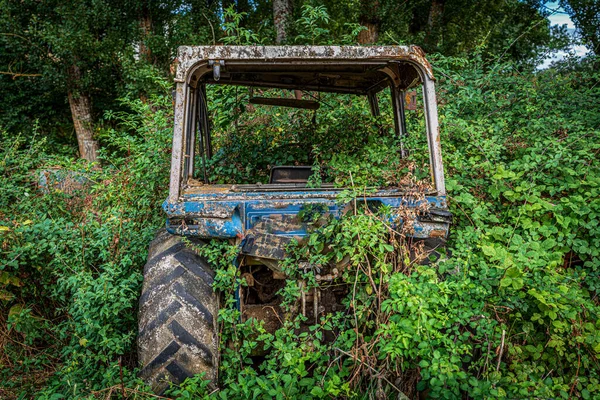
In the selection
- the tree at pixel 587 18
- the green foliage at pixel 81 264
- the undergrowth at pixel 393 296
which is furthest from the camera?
the tree at pixel 587 18

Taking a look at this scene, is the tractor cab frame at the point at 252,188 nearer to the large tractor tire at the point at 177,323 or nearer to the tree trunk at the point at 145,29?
the large tractor tire at the point at 177,323

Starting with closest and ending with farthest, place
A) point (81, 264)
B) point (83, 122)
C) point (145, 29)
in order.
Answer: point (81, 264) < point (83, 122) < point (145, 29)

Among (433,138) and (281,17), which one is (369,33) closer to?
(281,17)

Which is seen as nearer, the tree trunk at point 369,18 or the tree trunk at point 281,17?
the tree trunk at point 281,17

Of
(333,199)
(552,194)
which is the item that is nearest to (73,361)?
(333,199)

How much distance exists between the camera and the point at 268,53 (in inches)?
127

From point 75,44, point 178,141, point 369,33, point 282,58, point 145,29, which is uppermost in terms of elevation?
point 145,29

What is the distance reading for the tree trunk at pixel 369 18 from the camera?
462 inches

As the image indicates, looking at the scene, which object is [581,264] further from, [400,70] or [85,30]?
[85,30]

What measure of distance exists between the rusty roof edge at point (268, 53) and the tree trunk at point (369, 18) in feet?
28.9

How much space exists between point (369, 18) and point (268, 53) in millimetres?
9326

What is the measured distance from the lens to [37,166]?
6.24 meters

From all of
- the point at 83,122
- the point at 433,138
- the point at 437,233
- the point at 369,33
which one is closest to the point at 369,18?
the point at 369,33

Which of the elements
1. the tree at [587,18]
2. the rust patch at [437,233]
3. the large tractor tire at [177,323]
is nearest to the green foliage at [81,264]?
the large tractor tire at [177,323]
